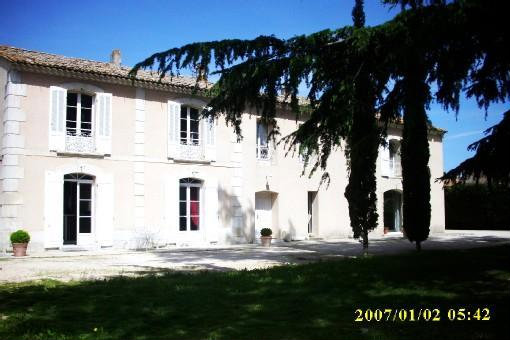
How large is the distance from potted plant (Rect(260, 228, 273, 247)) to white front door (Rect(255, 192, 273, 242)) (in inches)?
59.9

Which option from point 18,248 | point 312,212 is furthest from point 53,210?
point 312,212

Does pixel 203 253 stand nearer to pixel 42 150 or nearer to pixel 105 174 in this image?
pixel 105 174

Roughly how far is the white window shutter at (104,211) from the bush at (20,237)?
221 cm

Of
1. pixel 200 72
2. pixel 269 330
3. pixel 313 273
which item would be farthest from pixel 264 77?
pixel 269 330

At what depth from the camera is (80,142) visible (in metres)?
14.9

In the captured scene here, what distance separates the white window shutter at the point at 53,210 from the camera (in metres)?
14.2

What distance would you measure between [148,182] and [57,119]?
3.35 meters

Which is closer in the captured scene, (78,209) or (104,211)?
(78,209)

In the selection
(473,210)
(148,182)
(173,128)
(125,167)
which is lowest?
(473,210)

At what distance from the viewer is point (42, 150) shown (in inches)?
562

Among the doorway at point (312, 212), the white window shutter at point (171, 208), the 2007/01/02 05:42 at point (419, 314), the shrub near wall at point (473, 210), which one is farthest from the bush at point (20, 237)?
the shrub near wall at point (473, 210)

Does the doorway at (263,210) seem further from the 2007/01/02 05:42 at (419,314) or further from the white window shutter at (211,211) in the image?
the 2007/01/02 05:42 at (419,314)

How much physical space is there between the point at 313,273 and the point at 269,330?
3660mm

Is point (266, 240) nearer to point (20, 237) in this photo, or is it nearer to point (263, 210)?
point (263, 210)
